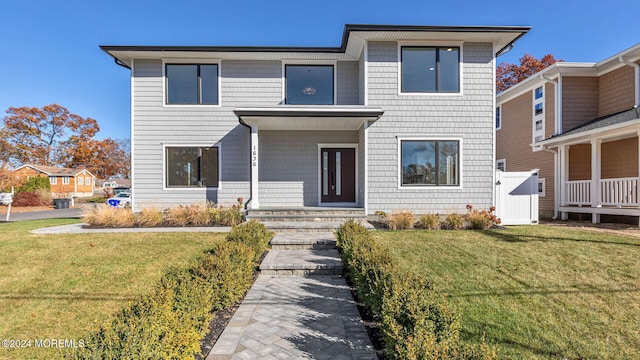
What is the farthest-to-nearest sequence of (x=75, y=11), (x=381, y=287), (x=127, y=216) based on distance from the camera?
(x=75, y=11) → (x=127, y=216) → (x=381, y=287)

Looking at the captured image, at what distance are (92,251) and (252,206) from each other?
175 inches

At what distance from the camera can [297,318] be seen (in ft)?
11.2

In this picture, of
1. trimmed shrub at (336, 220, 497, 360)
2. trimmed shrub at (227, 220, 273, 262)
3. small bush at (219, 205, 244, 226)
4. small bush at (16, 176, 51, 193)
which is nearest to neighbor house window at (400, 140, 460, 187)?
small bush at (219, 205, 244, 226)

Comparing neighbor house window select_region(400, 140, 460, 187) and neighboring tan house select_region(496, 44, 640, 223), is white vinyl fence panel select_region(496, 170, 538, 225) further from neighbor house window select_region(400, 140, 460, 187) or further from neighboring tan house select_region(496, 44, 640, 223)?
neighboring tan house select_region(496, 44, 640, 223)

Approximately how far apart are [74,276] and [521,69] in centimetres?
3117

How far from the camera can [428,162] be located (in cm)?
984

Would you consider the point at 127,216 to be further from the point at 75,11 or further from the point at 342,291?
the point at 75,11

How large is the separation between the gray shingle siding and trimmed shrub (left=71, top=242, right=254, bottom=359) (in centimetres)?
674

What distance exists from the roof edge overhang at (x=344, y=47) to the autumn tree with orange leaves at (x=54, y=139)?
128ft

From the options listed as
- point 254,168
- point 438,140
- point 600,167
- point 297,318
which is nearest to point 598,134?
point 600,167

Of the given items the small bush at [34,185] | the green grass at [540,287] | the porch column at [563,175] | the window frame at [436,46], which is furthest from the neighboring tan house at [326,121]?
the small bush at [34,185]

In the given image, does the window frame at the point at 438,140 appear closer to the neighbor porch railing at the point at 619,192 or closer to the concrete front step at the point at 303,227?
the concrete front step at the point at 303,227

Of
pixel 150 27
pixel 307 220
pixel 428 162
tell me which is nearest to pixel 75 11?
pixel 150 27

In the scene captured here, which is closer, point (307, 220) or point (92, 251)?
point (92, 251)
